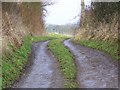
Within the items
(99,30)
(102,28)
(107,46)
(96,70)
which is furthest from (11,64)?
(99,30)

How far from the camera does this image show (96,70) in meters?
14.1

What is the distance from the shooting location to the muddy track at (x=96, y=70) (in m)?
11.9

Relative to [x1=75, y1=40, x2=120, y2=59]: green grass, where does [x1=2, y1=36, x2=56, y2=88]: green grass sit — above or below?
above

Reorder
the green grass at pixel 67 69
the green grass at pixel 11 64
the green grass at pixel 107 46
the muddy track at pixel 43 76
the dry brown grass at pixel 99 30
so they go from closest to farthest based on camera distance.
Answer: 1. the green grass at pixel 67 69
2. the muddy track at pixel 43 76
3. the green grass at pixel 11 64
4. the green grass at pixel 107 46
5. the dry brown grass at pixel 99 30

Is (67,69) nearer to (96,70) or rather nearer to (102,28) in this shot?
(96,70)

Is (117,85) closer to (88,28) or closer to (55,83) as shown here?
(55,83)

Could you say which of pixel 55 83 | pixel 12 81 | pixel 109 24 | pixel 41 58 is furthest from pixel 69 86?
pixel 109 24

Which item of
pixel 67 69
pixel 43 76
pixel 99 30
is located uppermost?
pixel 67 69

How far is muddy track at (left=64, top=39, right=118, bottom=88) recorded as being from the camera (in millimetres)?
11938

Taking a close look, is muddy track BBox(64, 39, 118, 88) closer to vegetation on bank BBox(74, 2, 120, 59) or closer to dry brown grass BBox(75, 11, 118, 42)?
vegetation on bank BBox(74, 2, 120, 59)

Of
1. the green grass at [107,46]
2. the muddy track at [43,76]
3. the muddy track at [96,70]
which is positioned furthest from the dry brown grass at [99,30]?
the muddy track at [43,76]

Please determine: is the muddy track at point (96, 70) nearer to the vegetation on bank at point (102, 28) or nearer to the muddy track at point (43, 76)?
the vegetation on bank at point (102, 28)

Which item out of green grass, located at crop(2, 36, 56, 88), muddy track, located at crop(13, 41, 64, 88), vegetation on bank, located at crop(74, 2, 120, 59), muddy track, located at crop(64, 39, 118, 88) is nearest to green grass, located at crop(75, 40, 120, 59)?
vegetation on bank, located at crop(74, 2, 120, 59)

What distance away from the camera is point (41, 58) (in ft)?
59.8
